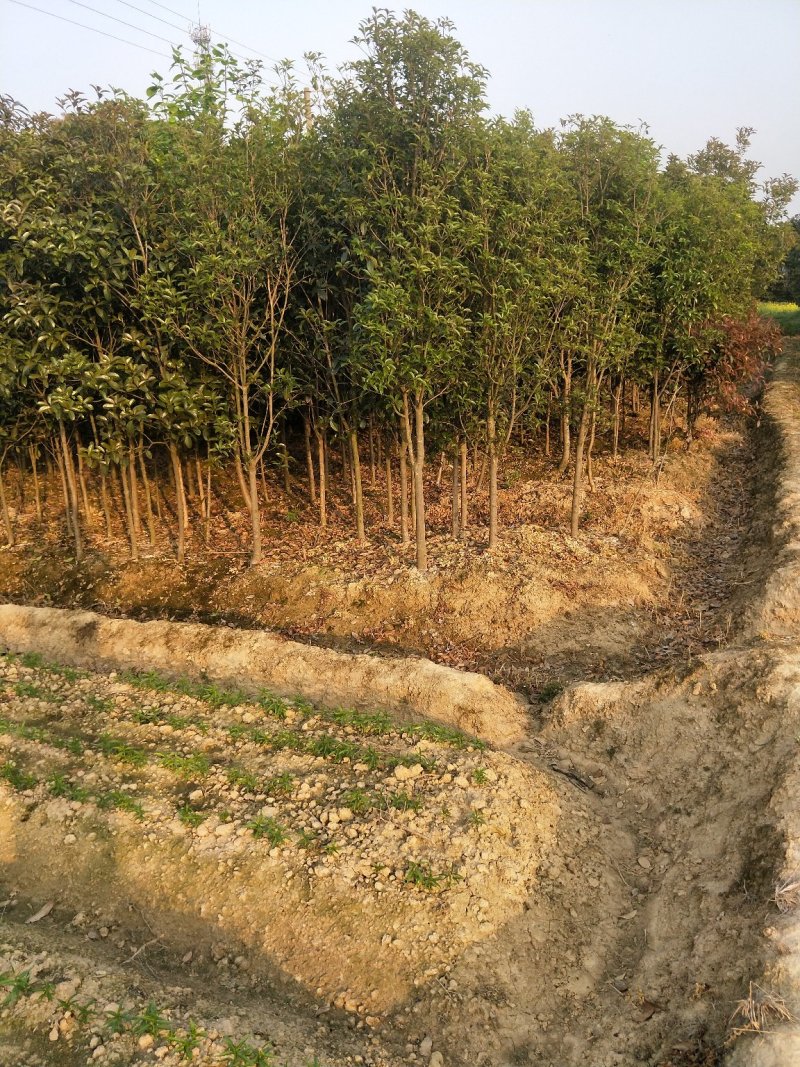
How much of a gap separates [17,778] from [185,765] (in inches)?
82.6

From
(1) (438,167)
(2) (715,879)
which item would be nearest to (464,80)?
(1) (438,167)

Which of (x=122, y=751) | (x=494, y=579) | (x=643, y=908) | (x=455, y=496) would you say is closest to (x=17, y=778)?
(x=122, y=751)

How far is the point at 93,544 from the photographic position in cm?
2034

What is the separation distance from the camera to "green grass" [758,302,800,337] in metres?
47.6

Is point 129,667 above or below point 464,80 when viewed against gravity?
below

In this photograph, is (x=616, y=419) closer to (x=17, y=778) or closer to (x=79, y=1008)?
(x=17, y=778)

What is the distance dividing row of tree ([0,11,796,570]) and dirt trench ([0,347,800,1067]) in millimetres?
6686

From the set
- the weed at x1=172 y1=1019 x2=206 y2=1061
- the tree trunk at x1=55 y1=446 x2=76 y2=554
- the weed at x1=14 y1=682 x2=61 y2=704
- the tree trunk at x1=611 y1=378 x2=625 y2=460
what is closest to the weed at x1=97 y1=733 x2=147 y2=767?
the weed at x1=14 y1=682 x2=61 y2=704

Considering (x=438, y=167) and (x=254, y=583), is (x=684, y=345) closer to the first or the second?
(x=438, y=167)

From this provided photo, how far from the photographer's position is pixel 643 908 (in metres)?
8.34

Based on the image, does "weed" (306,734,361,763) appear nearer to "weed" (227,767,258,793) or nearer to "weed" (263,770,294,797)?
"weed" (263,770,294,797)

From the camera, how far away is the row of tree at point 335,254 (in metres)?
13.9

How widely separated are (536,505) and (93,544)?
1217 centimetres

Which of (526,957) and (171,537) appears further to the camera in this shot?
(171,537)
